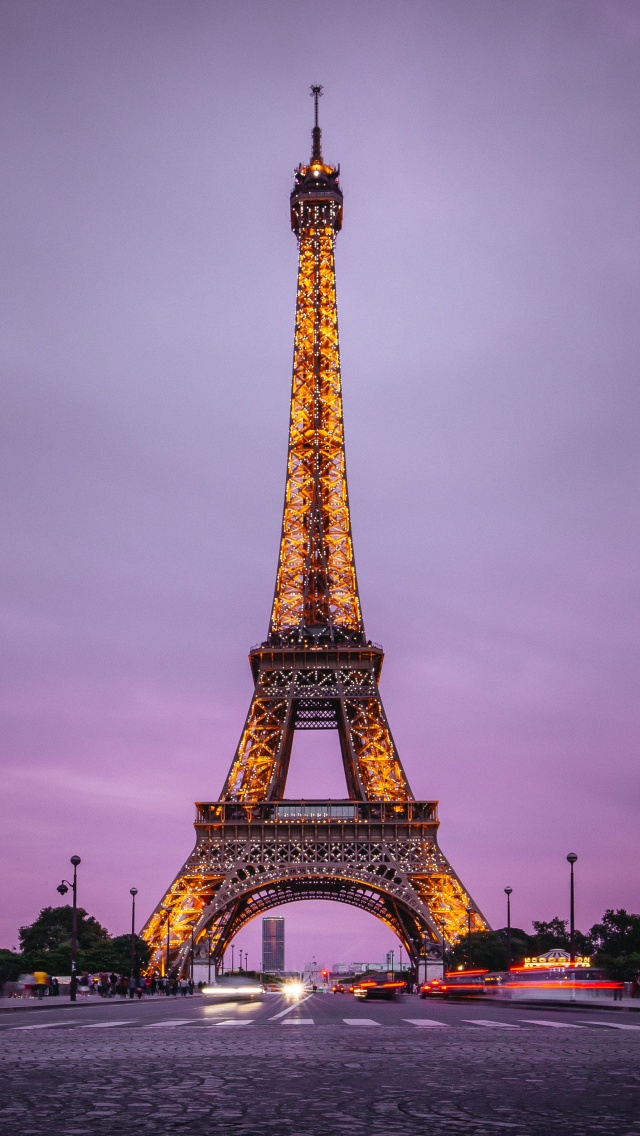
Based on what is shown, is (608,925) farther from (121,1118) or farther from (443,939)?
(121,1118)

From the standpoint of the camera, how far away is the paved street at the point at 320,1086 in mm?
5070

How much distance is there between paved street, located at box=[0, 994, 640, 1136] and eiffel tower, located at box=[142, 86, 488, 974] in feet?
172

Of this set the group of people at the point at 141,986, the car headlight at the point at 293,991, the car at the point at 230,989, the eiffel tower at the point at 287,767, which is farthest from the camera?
the car headlight at the point at 293,991

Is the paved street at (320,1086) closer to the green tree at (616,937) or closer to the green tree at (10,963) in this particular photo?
the green tree at (616,937)

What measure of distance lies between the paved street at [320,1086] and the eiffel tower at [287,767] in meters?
52.5

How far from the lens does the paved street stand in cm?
507

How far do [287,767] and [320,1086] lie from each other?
69427 mm

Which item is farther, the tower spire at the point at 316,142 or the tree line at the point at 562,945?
the tower spire at the point at 316,142

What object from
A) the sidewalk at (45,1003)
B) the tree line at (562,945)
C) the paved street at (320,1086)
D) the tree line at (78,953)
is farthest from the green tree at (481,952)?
the paved street at (320,1086)

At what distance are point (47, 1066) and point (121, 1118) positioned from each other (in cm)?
337

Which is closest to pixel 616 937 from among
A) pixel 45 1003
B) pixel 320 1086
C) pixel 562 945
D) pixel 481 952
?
pixel 562 945

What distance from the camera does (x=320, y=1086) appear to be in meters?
6.75

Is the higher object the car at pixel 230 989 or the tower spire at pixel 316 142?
the tower spire at pixel 316 142

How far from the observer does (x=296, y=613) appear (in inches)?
2933
